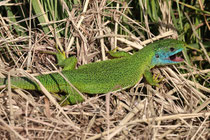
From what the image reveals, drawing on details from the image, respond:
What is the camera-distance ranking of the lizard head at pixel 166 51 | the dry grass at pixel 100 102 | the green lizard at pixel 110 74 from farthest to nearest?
the lizard head at pixel 166 51
the green lizard at pixel 110 74
the dry grass at pixel 100 102

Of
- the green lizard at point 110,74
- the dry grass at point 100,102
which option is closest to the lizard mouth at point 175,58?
the green lizard at point 110,74

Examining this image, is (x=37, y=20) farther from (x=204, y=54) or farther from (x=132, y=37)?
(x=204, y=54)

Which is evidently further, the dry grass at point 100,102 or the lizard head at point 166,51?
the lizard head at point 166,51

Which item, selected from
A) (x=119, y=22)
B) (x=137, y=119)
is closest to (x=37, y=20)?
(x=119, y=22)

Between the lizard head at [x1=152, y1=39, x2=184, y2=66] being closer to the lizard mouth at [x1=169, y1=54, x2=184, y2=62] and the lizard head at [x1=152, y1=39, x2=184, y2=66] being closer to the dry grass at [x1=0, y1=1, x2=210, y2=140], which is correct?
the lizard mouth at [x1=169, y1=54, x2=184, y2=62]

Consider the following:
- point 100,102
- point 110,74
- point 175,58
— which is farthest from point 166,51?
point 100,102

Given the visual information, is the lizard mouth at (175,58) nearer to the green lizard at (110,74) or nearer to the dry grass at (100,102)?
the green lizard at (110,74)

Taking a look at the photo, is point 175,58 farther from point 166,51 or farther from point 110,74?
point 110,74

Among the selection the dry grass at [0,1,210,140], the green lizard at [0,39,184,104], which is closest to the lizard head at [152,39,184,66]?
the green lizard at [0,39,184,104]
